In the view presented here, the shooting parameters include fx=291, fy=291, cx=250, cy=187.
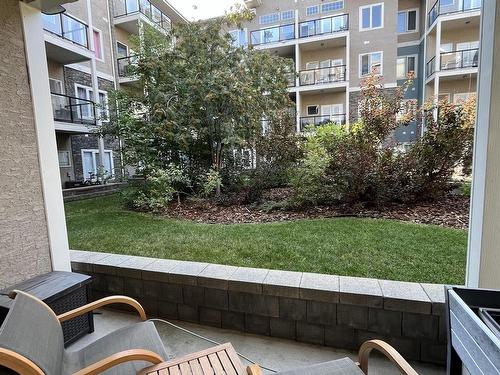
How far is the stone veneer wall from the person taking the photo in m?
2.11

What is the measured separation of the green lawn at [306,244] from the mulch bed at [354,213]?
42 centimetres

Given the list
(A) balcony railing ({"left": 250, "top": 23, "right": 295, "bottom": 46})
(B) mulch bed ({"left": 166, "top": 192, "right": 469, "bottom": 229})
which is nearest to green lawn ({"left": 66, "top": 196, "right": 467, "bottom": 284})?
(B) mulch bed ({"left": 166, "top": 192, "right": 469, "bottom": 229})

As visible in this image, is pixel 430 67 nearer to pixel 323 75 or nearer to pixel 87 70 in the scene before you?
pixel 323 75

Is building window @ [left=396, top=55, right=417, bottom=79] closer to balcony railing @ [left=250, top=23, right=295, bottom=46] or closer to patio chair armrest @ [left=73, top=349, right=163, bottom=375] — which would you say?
balcony railing @ [left=250, top=23, right=295, bottom=46]

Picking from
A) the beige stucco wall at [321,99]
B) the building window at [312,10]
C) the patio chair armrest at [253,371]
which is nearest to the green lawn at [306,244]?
the patio chair armrest at [253,371]

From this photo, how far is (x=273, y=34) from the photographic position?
613 inches

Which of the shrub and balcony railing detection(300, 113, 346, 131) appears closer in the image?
the shrub

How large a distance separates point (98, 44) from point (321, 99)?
436 inches

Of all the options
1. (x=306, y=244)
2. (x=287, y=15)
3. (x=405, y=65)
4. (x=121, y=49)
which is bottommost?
(x=306, y=244)

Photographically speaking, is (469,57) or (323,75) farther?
(323,75)

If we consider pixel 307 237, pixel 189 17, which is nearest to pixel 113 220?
pixel 307 237

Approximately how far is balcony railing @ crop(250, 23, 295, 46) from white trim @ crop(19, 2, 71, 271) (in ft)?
47.4

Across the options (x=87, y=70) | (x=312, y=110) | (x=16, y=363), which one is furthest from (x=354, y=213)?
(x=87, y=70)

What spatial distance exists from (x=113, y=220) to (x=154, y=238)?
5.70ft
